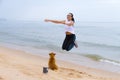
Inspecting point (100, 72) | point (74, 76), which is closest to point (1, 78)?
point (74, 76)

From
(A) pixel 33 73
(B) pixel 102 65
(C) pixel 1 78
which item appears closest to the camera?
(C) pixel 1 78

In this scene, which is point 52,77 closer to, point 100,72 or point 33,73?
point 33,73

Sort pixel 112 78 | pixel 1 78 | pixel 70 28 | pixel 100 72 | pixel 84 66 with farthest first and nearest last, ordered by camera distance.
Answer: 1. pixel 84 66
2. pixel 100 72
3. pixel 112 78
4. pixel 70 28
5. pixel 1 78

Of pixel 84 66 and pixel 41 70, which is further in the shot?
pixel 84 66

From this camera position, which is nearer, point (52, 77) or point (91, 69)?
point (52, 77)

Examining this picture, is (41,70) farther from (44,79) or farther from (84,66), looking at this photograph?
(84,66)

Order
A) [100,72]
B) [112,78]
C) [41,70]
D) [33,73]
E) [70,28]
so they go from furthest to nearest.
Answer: [100,72] → [112,78] → [41,70] → [33,73] → [70,28]

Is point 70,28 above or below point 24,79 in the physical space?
above

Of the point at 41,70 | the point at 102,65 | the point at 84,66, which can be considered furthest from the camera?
the point at 102,65

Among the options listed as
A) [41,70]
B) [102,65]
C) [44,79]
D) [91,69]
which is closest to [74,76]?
[41,70]

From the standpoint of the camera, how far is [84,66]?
59.0 feet

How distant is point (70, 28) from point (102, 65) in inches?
343

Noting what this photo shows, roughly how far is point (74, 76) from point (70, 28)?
8.40 feet

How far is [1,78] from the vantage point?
1022cm
